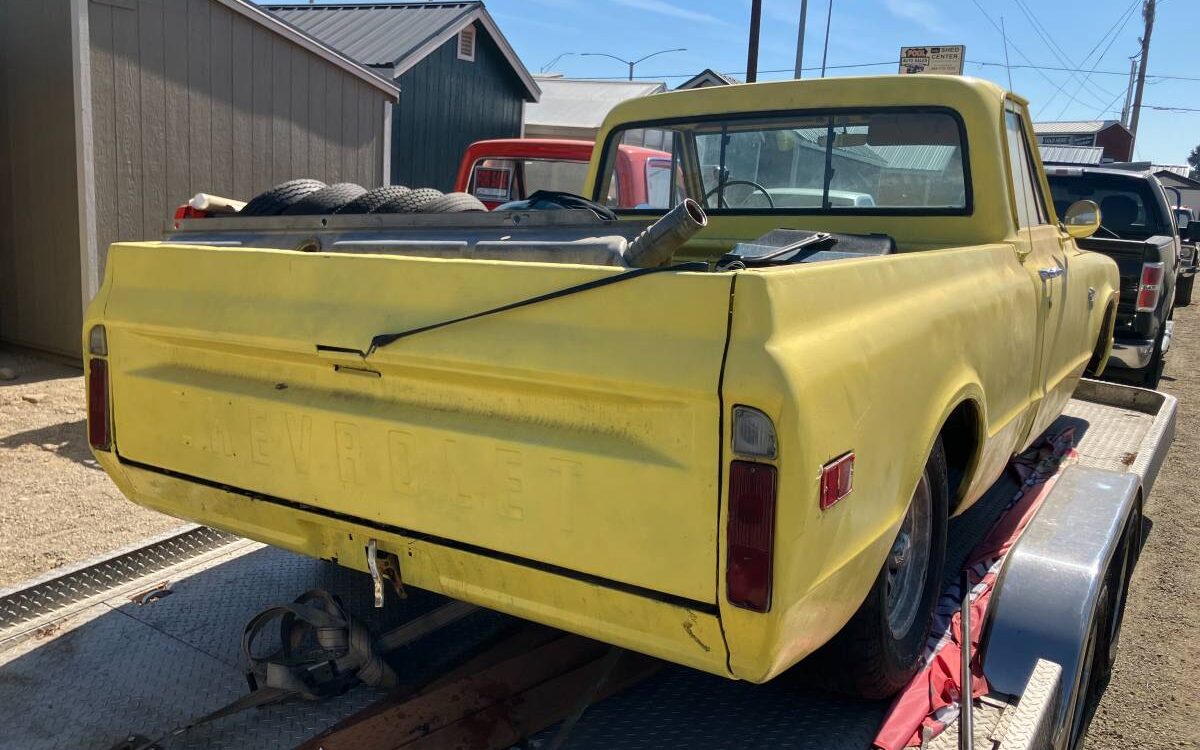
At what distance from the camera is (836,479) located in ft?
6.34

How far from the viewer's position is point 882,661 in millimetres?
2480

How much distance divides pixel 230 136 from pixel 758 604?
27.3 feet

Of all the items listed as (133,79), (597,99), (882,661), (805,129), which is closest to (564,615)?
(882,661)

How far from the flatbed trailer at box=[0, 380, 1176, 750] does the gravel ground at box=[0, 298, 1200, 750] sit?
0.35 metres

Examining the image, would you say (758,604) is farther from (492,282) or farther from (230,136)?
(230,136)

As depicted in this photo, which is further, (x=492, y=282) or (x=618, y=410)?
(x=492, y=282)

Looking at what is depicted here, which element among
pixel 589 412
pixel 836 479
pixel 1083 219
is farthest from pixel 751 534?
pixel 1083 219

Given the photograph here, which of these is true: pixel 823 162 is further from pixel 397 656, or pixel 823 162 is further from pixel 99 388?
pixel 99 388

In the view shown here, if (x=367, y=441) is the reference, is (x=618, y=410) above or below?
above

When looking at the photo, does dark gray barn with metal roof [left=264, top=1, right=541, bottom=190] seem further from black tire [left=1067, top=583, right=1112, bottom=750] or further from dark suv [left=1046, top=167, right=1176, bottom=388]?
black tire [left=1067, top=583, right=1112, bottom=750]

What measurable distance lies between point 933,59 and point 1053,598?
1553cm

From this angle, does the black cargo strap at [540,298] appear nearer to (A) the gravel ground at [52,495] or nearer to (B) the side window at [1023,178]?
(B) the side window at [1023,178]

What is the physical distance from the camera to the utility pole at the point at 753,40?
49.7 feet

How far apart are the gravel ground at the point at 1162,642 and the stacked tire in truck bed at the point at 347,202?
9.63 ft
